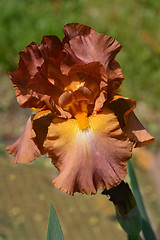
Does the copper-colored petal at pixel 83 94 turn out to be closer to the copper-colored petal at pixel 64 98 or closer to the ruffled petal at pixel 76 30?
the copper-colored petal at pixel 64 98

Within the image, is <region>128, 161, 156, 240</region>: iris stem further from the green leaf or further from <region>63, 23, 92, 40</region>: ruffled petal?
<region>63, 23, 92, 40</region>: ruffled petal

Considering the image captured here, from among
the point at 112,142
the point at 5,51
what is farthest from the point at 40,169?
the point at 112,142

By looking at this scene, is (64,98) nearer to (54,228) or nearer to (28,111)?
(54,228)

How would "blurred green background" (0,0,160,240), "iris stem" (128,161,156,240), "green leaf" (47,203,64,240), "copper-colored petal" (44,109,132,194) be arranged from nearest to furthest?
"copper-colored petal" (44,109,132,194) → "green leaf" (47,203,64,240) → "iris stem" (128,161,156,240) → "blurred green background" (0,0,160,240)

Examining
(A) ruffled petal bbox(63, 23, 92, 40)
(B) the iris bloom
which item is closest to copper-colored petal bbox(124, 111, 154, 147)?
(B) the iris bloom

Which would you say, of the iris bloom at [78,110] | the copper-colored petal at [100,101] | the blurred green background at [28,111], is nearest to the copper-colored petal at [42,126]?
the iris bloom at [78,110]

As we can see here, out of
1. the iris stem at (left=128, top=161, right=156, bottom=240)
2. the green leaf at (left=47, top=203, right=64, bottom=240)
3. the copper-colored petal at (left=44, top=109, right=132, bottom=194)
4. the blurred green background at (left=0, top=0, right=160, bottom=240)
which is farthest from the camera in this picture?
the blurred green background at (left=0, top=0, right=160, bottom=240)

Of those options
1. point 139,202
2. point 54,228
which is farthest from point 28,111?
point 54,228
